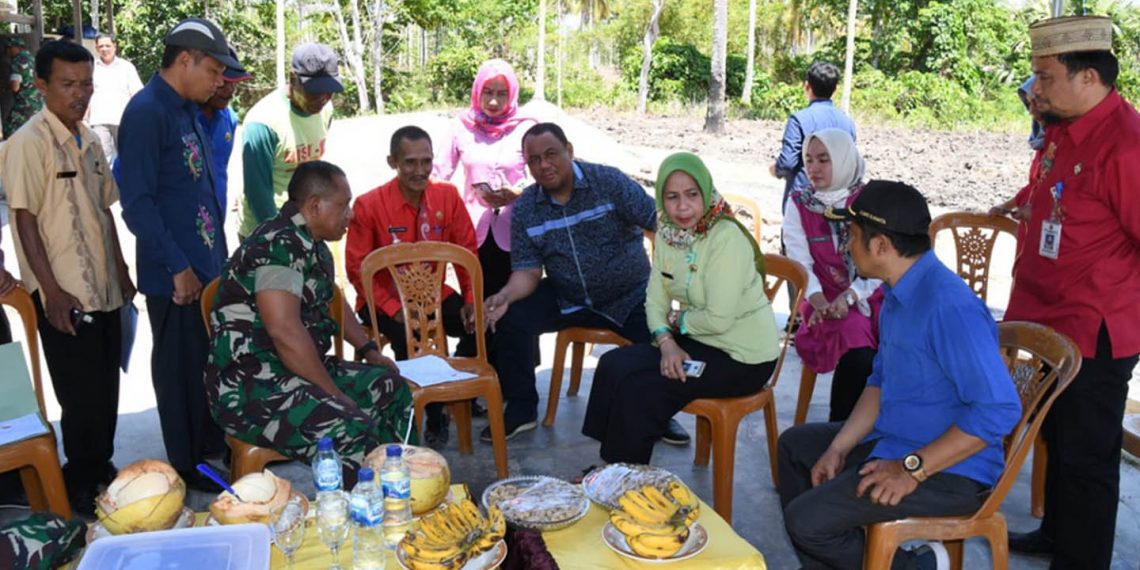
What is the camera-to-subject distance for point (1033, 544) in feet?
10.6

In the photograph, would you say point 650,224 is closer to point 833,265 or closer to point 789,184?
point 833,265

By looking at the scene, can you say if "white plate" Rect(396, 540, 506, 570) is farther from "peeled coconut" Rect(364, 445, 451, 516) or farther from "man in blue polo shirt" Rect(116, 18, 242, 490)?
"man in blue polo shirt" Rect(116, 18, 242, 490)

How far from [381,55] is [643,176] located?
780 inches

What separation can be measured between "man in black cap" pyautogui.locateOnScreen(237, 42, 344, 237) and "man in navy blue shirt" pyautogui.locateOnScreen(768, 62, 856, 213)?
9.21 feet

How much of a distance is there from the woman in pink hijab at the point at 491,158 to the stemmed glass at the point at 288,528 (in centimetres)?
267

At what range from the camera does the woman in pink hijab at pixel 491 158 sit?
4719mm

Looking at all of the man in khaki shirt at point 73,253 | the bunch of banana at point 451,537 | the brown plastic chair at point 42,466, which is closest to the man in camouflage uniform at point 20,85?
the man in khaki shirt at point 73,253

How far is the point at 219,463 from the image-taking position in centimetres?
396

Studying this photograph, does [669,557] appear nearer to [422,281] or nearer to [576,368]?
[422,281]

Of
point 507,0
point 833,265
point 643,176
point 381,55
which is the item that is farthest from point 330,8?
point 833,265

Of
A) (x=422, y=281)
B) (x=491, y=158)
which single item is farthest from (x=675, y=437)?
(x=491, y=158)

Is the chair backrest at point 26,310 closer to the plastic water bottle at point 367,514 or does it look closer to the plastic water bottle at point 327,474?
the plastic water bottle at point 327,474

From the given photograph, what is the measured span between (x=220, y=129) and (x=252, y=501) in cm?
230

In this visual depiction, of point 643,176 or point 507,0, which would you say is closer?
point 643,176
